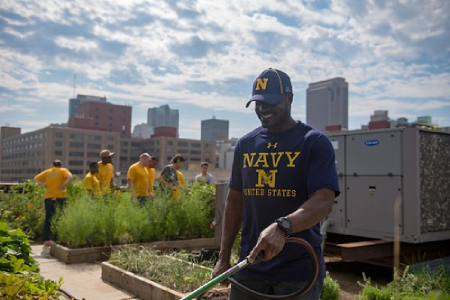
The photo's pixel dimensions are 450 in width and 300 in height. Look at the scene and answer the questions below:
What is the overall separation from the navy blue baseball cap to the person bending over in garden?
6.45 m

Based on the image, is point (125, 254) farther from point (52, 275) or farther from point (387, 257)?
point (387, 257)

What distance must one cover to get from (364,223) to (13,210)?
783 cm

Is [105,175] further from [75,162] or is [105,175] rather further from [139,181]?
[75,162]

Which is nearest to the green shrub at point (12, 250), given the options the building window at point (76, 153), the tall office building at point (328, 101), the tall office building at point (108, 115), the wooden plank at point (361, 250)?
the wooden plank at point (361, 250)

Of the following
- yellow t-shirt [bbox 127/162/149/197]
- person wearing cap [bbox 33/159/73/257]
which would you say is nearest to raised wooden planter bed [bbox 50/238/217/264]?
person wearing cap [bbox 33/159/73/257]

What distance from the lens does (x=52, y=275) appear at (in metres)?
6.52

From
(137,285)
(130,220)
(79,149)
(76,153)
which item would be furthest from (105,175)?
(76,153)

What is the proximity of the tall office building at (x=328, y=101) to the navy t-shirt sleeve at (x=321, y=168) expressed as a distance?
448 feet

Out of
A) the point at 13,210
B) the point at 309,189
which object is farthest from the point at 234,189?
the point at 13,210

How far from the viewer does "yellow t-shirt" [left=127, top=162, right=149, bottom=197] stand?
9.46 meters

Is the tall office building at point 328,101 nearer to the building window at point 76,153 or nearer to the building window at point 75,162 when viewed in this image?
the building window at point 76,153

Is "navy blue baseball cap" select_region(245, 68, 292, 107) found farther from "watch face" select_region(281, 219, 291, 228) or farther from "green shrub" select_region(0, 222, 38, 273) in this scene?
"green shrub" select_region(0, 222, 38, 273)

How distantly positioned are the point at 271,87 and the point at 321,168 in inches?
24.0

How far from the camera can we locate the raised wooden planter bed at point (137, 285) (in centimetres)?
500
